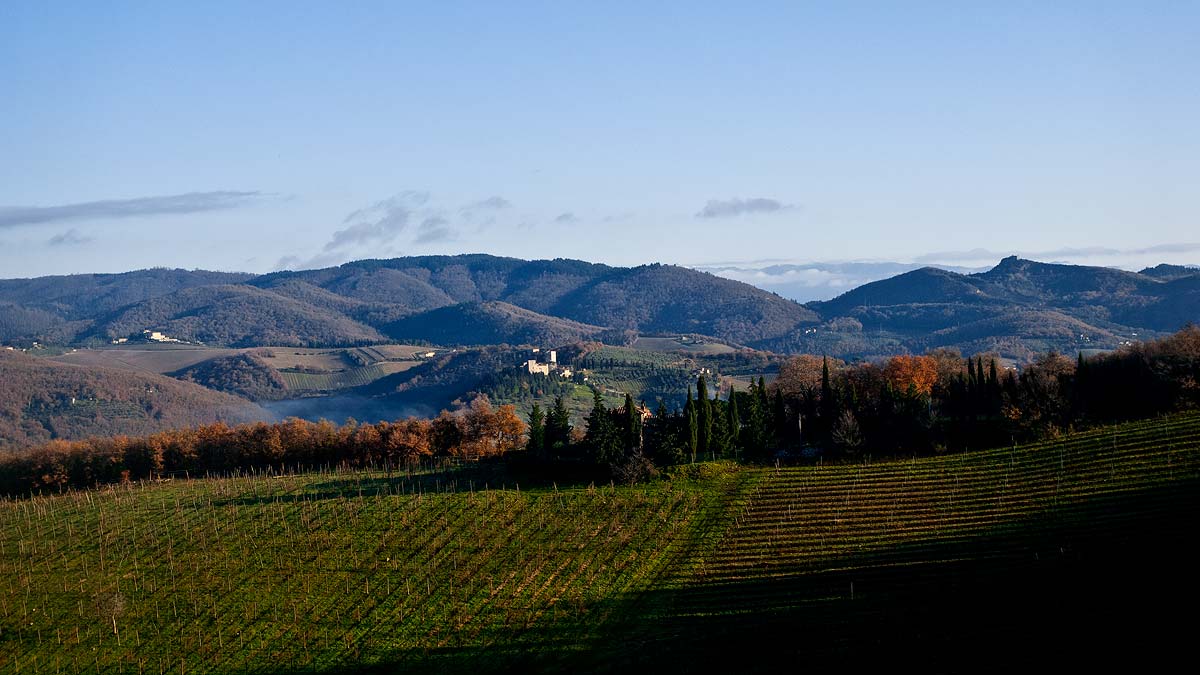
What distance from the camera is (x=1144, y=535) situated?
165 feet

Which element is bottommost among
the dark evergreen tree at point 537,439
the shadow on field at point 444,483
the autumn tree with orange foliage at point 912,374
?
the shadow on field at point 444,483

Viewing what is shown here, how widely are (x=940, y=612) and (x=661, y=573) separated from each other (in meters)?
15.6

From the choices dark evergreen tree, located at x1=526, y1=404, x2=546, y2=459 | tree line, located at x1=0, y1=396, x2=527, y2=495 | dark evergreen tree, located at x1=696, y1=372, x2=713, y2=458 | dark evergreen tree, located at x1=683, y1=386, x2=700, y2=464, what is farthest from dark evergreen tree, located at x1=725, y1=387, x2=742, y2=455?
tree line, located at x1=0, y1=396, x2=527, y2=495

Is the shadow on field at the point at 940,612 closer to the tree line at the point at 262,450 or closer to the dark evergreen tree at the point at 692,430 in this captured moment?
the dark evergreen tree at the point at 692,430

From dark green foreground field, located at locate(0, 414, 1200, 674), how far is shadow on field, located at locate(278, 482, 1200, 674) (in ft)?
0.46

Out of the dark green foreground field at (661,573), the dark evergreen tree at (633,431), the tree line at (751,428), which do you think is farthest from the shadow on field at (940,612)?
the dark evergreen tree at (633,431)

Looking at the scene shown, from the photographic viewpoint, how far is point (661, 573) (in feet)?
183

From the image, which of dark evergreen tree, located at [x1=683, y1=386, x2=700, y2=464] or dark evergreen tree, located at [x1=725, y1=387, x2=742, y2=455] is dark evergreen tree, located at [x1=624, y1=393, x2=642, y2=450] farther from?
dark evergreen tree, located at [x1=725, y1=387, x2=742, y2=455]

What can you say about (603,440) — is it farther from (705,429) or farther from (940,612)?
(940,612)

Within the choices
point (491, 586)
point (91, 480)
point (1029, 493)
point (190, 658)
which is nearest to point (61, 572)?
point (190, 658)

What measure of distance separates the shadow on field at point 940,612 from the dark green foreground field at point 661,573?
141 mm

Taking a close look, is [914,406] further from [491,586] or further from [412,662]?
[412,662]

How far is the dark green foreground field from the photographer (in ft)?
146

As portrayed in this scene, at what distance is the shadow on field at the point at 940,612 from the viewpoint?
135 feet
